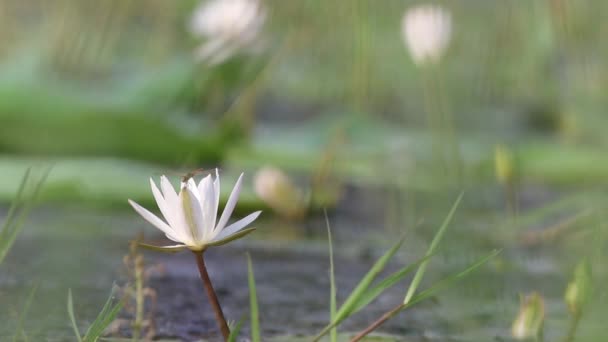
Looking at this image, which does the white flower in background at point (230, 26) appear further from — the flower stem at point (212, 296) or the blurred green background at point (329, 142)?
the flower stem at point (212, 296)

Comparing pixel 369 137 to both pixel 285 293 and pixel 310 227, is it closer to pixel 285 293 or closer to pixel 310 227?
pixel 310 227

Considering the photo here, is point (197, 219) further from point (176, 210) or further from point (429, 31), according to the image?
point (429, 31)

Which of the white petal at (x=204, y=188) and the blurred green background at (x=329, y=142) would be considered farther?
the blurred green background at (x=329, y=142)

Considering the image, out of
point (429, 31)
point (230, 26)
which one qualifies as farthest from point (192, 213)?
point (230, 26)

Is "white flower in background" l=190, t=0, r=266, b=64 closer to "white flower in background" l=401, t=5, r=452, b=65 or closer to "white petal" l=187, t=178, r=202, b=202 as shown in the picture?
"white flower in background" l=401, t=5, r=452, b=65

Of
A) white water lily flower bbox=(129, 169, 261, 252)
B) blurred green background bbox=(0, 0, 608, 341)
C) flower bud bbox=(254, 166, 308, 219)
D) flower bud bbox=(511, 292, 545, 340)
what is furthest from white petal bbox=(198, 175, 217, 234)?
flower bud bbox=(254, 166, 308, 219)

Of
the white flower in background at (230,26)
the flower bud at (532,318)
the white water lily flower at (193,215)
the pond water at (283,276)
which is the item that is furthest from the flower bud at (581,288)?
the white flower in background at (230,26)
